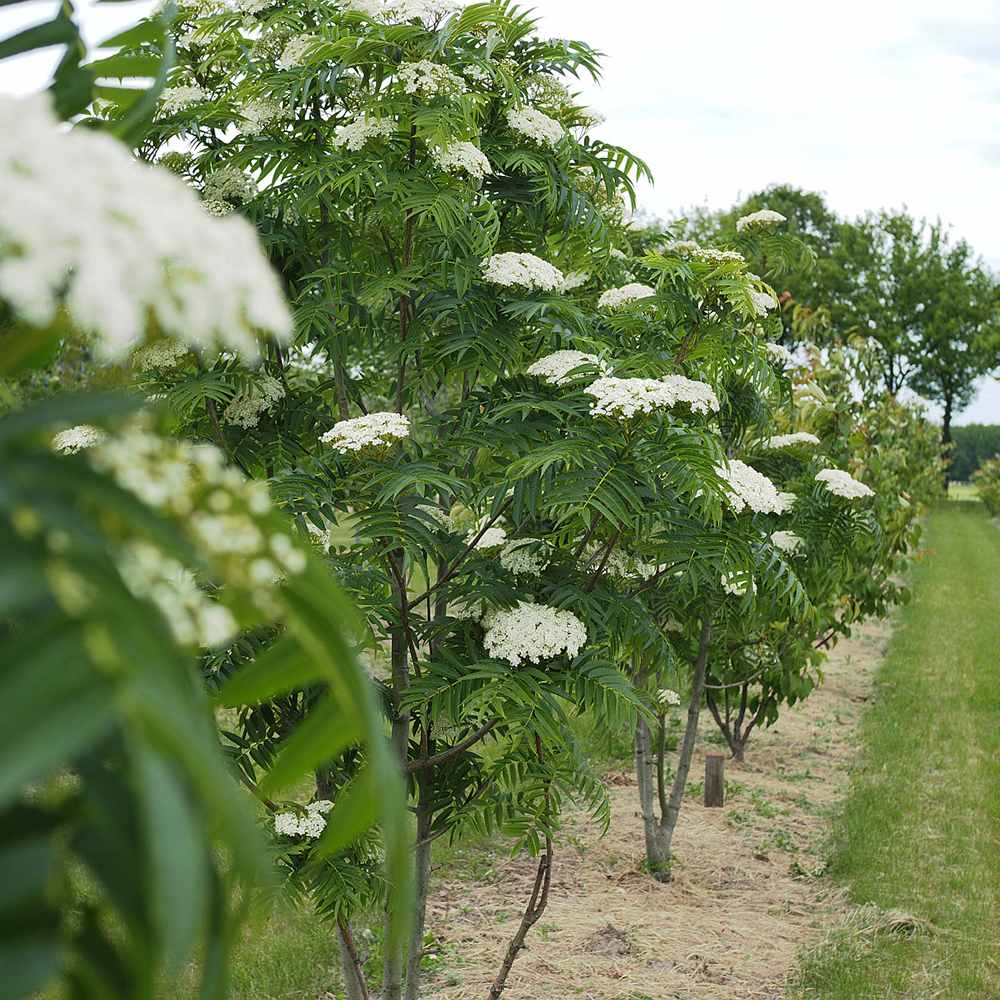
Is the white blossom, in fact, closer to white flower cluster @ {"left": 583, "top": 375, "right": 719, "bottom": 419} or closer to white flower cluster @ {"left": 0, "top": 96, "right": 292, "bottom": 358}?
white flower cluster @ {"left": 583, "top": 375, "right": 719, "bottom": 419}

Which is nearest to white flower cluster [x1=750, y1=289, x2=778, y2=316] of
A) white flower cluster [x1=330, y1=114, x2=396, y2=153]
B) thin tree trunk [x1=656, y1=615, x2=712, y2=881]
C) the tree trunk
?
white flower cluster [x1=330, y1=114, x2=396, y2=153]

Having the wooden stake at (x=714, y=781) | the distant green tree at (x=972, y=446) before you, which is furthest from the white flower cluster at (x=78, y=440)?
the distant green tree at (x=972, y=446)

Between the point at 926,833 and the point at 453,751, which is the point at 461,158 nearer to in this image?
the point at 453,751

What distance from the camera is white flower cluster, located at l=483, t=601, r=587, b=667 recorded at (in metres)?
2.75

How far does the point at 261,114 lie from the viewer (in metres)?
3.00

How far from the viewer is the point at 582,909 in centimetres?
495

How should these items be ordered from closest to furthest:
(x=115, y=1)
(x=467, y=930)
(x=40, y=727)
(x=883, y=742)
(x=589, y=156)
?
(x=40, y=727) < (x=115, y=1) < (x=589, y=156) < (x=467, y=930) < (x=883, y=742)

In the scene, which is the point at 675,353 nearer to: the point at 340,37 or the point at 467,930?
the point at 340,37

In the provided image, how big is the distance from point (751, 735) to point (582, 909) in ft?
11.8

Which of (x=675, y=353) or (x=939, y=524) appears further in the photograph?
(x=939, y=524)

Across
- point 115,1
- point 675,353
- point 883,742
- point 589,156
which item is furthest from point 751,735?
point 115,1

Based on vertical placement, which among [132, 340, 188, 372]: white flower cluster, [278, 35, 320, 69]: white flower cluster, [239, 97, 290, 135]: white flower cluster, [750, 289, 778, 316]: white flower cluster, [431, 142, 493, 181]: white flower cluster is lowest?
[132, 340, 188, 372]: white flower cluster

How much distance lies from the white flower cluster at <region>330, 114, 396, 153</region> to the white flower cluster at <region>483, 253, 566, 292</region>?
441 mm

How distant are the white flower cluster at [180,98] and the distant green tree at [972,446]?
55.2 metres
